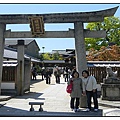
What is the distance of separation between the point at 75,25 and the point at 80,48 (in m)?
1.17

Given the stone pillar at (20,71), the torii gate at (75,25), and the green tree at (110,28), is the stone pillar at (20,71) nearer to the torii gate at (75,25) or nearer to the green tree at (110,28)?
the torii gate at (75,25)

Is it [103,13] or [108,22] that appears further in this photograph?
[108,22]

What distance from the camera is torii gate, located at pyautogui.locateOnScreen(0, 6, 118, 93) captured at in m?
10.1

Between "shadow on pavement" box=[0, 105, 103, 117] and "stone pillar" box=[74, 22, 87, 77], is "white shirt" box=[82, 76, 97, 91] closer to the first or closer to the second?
"shadow on pavement" box=[0, 105, 103, 117]

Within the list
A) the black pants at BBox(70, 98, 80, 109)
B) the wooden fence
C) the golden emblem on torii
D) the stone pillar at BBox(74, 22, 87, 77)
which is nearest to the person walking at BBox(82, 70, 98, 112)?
the black pants at BBox(70, 98, 80, 109)

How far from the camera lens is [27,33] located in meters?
10.6

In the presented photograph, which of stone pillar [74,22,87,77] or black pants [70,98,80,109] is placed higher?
stone pillar [74,22,87,77]

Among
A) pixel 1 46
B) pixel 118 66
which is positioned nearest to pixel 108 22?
pixel 118 66

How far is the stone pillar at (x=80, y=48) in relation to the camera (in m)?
10.0

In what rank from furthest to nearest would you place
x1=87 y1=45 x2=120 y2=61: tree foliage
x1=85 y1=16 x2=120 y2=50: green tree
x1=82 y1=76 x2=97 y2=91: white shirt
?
1. x1=85 y1=16 x2=120 y2=50: green tree
2. x1=87 y1=45 x2=120 y2=61: tree foliage
3. x1=82 y1=76 x2=97 y2=91: white shirt

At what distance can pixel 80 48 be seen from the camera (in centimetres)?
1015

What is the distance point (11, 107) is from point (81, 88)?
335cm

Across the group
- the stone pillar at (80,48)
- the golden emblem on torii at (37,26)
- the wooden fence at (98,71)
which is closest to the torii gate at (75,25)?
the stone pillar at (80,48)

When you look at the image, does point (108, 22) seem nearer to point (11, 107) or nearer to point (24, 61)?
point (24, 61)
